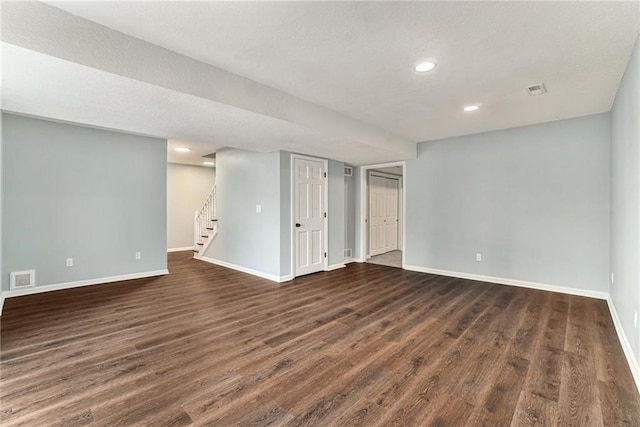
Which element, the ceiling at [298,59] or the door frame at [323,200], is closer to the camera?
the ceiling at [298,59]

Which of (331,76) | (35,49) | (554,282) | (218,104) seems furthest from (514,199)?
(35,49)

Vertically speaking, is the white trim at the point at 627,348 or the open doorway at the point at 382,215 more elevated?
the open doorway at the point at 382,215

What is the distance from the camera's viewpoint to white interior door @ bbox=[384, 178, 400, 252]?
7875 millimetres

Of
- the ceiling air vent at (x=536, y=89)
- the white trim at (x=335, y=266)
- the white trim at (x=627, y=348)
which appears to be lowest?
the white trim at (x=627, y=348)

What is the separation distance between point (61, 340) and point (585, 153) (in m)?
6.58

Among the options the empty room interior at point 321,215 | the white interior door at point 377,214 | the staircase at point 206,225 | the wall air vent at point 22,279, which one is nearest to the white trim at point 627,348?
the empty room interior at point 321,215

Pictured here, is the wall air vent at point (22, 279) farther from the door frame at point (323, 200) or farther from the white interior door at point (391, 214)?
the white interior door at point (391, 214)

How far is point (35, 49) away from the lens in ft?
6.01

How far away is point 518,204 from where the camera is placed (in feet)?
14.7

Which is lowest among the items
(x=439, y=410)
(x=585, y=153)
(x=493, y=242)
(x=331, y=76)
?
(x=439, y=410)

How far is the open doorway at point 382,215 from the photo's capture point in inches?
263

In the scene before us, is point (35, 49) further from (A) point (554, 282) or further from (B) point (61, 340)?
(A) point (554, 282)

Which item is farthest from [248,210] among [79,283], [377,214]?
[377,214]

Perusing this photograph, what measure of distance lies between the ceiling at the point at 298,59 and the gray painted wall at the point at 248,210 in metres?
1.51
